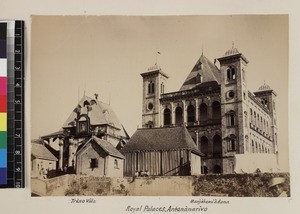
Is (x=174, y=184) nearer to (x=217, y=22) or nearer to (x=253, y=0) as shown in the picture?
(x=217, y=22)

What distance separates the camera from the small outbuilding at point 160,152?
2055 millimetres

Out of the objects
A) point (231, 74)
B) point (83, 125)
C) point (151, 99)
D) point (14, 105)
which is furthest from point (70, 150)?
point (231, 74)

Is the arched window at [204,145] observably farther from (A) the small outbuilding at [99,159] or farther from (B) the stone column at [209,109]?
(A) the small outbuilding at [99,159]

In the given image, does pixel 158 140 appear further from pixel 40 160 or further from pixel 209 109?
pixel 40 160

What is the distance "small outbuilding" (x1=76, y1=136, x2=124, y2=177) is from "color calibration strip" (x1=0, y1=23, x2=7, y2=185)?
0.31 metres

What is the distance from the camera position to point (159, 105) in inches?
82.3

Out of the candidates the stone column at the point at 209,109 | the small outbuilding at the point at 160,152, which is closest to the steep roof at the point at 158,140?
the small outbuilding at the point at 160,152

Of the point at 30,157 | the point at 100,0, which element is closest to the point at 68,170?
the point at 30,157

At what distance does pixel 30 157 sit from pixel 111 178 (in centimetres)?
35

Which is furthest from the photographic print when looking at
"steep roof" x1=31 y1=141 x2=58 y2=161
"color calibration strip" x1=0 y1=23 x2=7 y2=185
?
"color calibration strip" x1=0 y1=23 x2=7 y2=185

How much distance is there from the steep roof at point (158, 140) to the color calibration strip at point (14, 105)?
1.45 ft

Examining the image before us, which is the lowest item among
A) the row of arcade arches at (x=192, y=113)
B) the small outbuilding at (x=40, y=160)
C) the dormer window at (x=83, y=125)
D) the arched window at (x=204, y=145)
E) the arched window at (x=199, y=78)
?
the small outbuilding at (x=40, y=160)

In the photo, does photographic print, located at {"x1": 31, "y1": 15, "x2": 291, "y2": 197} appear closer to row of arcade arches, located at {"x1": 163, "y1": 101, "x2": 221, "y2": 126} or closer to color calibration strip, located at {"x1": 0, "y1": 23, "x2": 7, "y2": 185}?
row of arcade arches, located at {"x1": 163, "y1": 101, "x2": 221, "y2": 126}
